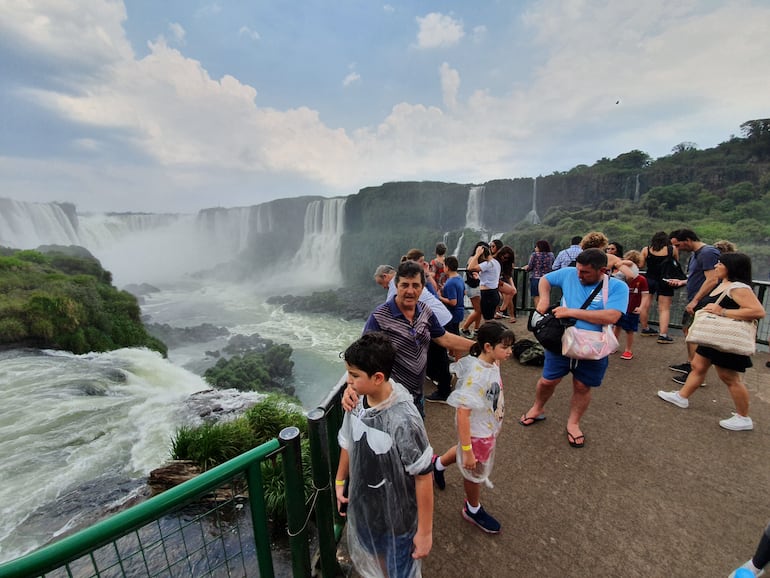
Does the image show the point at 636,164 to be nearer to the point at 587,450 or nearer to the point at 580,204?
the point at 580,204

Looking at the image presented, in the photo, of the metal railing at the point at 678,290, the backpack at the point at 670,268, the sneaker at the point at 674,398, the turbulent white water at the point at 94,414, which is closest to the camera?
the sneaker at the point at 674,398

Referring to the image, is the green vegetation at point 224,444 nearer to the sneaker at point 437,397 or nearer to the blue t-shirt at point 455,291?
the sneaker at point 437,397

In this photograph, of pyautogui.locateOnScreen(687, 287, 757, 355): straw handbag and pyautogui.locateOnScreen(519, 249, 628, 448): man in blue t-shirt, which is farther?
pyautogui.locateOnScreen(687, 287, 757, 355): straw handbag

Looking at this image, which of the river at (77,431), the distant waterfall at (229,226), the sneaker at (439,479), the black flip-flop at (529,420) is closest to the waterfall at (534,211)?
the river at (77,431)

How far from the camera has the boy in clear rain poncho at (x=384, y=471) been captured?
5.22 feet

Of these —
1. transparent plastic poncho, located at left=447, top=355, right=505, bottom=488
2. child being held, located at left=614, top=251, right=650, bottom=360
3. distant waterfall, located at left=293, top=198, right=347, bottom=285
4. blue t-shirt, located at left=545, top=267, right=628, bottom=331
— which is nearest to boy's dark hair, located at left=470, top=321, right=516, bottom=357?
transparent plastic poncho, located at left=447, top=355, right=505, bottom=488

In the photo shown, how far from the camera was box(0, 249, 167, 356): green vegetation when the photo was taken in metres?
13.5

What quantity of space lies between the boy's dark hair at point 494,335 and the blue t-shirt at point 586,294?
1181mm

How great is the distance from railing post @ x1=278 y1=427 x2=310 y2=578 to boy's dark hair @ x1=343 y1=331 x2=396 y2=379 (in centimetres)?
44

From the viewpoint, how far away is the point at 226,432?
5961 millimetres

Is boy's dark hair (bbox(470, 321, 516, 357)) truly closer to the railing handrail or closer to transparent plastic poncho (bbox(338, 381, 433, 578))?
transparent plastic poncho (bbox(338, 381, 433, 578))

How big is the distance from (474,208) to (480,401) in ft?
153

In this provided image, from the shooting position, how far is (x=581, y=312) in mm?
2932

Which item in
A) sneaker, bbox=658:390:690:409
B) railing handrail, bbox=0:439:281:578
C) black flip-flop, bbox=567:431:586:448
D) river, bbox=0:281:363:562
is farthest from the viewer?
river, bbox=0:281:363:562
